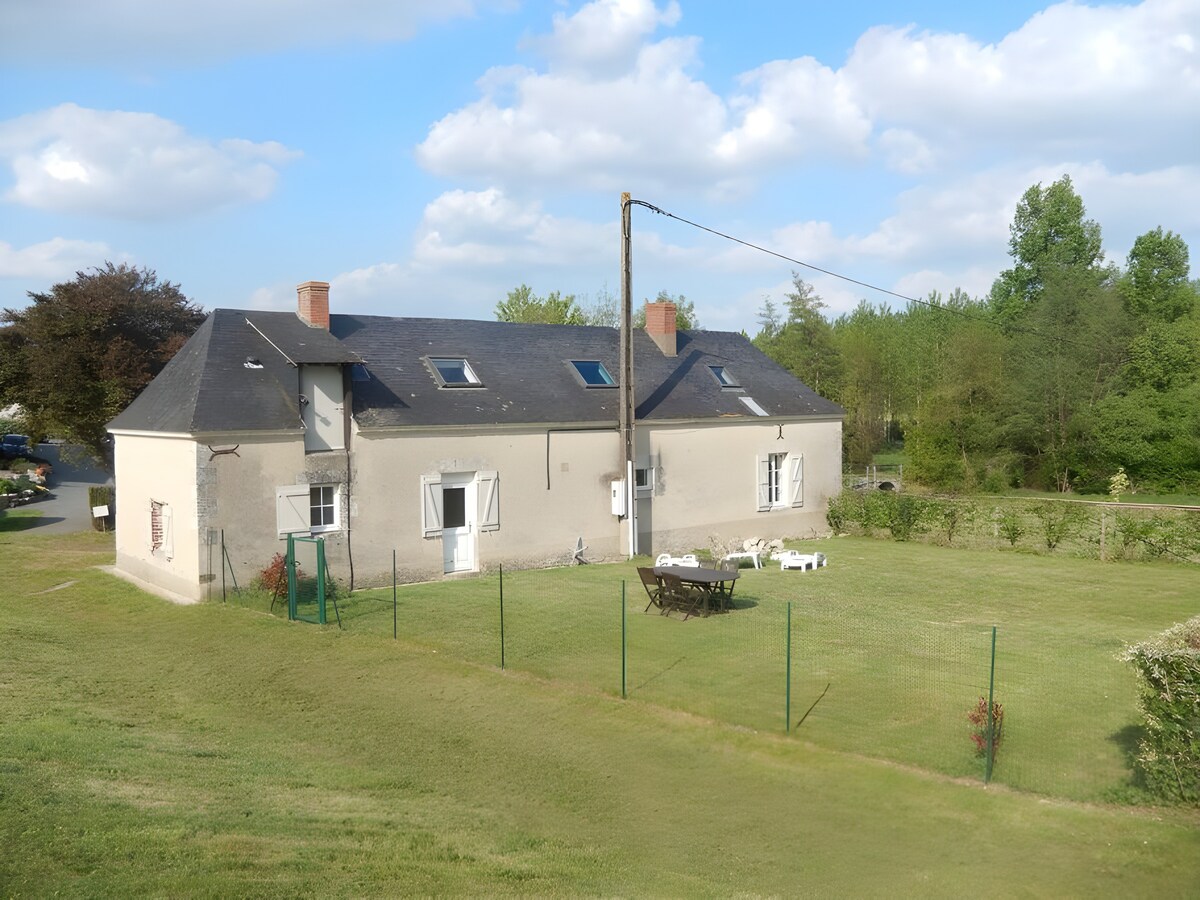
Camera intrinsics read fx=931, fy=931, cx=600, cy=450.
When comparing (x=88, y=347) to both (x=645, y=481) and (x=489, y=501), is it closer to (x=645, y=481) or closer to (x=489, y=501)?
(x=489, y=501)

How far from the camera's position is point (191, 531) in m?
16.6

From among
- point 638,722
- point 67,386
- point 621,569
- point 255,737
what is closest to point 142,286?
point 67,386

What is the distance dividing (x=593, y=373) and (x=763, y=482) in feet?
18.2

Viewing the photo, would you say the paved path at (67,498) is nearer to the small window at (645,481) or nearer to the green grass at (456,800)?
the green grass at (456,800)

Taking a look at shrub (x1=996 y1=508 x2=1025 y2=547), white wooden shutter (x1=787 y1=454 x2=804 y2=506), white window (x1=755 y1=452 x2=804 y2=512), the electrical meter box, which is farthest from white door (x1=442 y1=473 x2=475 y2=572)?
shrub (x1=996 y1=508 x2=1025 y2=547)

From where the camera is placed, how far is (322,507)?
1778cm

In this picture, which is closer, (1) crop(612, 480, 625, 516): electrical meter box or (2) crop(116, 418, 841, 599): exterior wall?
(2) crop(116, 418, 841, 599): exterior wall

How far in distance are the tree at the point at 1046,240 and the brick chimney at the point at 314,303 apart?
4799 cm

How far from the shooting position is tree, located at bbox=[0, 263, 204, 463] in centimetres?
2420

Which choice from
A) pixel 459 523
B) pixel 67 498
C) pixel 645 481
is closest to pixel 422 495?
pixel 459 523

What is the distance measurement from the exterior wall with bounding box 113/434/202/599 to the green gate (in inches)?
67.8

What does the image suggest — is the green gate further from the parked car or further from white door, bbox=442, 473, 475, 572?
the parked car

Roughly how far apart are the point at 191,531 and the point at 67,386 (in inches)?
417

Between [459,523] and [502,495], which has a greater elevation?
[502,495]
